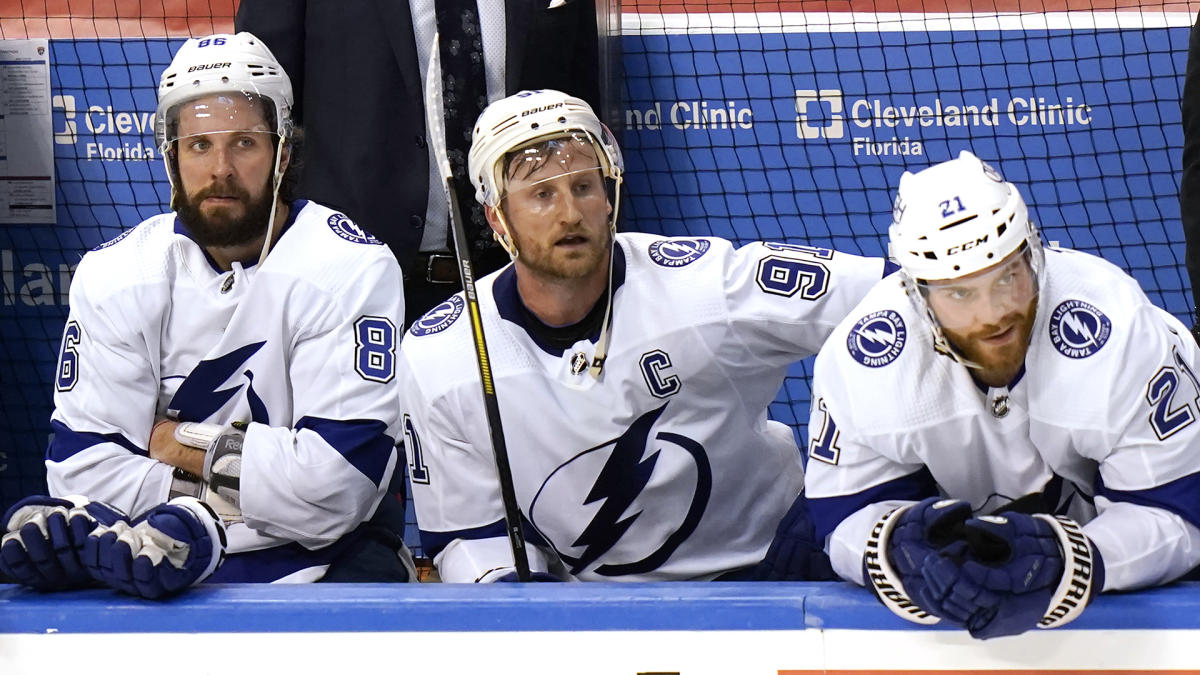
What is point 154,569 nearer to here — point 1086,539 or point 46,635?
point 46,635

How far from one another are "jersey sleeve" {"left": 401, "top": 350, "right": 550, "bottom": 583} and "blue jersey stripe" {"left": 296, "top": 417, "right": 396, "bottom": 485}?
0.29ft

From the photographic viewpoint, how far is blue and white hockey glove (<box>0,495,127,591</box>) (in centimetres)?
180

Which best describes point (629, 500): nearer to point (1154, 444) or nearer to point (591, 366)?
point (591, 366)

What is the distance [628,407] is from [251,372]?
665mm

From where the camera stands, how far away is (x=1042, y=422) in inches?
74.0

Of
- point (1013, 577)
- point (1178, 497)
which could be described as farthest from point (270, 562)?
point (1178, 497)

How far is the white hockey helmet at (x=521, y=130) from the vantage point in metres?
2.37

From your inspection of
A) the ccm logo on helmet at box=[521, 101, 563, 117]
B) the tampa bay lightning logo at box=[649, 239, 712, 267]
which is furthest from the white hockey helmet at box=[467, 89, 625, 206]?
the tampa bay lightning logo at box=[649, 239, 712, 267]

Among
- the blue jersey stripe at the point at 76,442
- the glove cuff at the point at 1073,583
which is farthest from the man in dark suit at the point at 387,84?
the glove cuff at the point at 1073,583

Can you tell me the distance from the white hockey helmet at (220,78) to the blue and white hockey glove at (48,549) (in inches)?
37.3

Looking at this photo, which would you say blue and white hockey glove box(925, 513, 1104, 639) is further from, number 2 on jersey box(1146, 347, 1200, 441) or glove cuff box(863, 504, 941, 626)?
number 2 on jersey box(1146, 347, 1200, 441)

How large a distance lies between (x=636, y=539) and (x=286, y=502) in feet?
1.90

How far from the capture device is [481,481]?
2.33m

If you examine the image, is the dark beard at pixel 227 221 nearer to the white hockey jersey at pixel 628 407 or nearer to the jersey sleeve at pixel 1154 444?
the white hockey jersey at pixel 628 407
